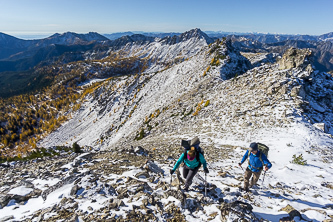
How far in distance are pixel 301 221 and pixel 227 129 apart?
16.0 m

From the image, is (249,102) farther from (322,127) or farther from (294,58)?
(294,58)

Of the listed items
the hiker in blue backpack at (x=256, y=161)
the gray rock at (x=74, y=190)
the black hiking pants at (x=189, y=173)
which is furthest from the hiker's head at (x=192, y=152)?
the gray rock at (x=74, y=190)

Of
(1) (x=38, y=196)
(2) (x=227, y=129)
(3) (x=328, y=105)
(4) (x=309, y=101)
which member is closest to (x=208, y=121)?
(2) (x=227, y=129)

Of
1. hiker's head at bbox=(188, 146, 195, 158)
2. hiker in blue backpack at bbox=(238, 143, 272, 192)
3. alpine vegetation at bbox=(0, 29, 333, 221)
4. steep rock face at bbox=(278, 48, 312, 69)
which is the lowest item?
alpine vegetation at bbox=(0, 29, 333, 221)

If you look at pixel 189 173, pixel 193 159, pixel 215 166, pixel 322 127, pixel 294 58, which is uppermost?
pixel 294 58

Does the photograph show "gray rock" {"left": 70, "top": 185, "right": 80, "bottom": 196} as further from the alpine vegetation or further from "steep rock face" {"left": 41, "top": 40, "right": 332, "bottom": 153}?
"steep rock face" {"left": 41, "top": 40, "right": 332, "bottom": 153}

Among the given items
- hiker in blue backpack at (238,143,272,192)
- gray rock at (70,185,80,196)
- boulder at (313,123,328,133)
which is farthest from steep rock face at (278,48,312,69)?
gray rock at (70,185,80,196)

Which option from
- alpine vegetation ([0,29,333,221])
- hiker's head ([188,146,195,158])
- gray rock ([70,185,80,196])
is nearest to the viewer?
alpine vegetation ([0,29,333,221])

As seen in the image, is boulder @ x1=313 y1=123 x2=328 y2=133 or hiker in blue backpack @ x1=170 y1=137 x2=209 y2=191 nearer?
hiker in blue backpack @ x1=170 y1=137 x2=209 y2=191

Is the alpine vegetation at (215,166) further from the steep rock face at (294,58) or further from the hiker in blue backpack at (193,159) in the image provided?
the steep rock face at (294,58)

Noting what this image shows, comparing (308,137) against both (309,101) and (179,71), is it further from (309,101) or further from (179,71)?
(179,71)

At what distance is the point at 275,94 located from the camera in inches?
944

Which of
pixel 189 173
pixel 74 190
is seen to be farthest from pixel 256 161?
pixel 74 190

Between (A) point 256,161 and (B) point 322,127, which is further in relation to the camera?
(B) point 322,127
